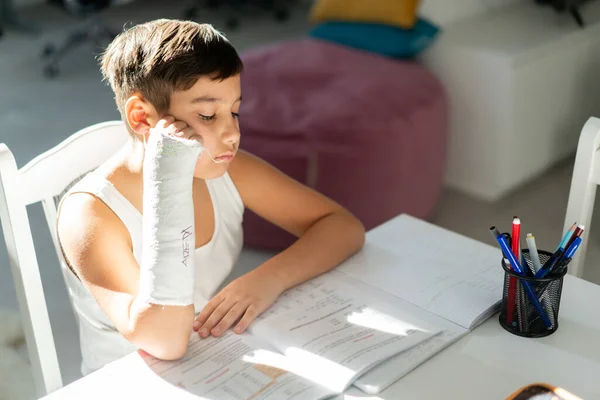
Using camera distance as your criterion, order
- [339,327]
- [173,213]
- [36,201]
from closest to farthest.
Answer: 1. [173,213]
2. [339,327]
3. [36,201]

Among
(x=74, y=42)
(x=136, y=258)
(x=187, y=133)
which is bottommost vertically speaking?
(x=74, y=42)

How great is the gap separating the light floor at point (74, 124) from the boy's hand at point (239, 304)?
0.90 metres

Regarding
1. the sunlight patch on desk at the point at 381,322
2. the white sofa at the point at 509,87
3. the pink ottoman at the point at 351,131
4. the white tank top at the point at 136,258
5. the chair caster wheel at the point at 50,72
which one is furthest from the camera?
the chair caster wheel at the point at 50,72

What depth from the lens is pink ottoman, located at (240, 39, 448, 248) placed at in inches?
97.4

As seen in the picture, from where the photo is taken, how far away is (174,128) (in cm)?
109

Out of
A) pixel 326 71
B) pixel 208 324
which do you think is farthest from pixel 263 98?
pixel 208 324

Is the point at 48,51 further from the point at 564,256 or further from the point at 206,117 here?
the point at 564,256

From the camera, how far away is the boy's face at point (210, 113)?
45.4 inches

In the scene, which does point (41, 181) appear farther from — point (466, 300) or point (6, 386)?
point (6, 386)

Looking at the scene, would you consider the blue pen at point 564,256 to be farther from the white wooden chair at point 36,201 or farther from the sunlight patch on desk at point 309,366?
the white wooden chair at point 36,201

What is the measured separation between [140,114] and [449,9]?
7.23 ft

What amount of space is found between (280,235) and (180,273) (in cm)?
150

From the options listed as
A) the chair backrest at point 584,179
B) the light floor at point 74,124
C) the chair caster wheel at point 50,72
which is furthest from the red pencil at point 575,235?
the chair caster wheel at point 50,72

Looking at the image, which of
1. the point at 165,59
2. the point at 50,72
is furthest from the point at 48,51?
the point at 165,59
